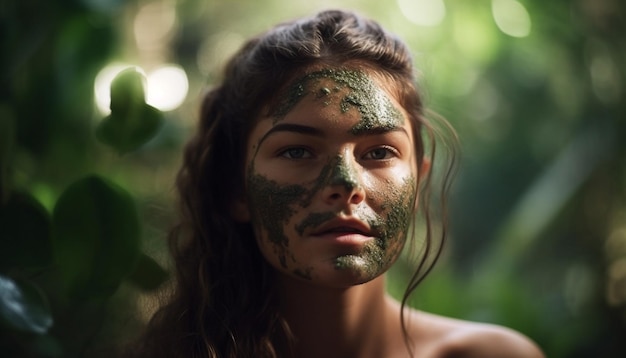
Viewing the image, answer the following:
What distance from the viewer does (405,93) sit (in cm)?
117

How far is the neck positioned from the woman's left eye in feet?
0.71

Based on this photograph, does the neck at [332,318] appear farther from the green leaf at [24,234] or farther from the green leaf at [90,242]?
the green leaf at [24,234]

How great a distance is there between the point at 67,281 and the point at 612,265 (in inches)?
57.2

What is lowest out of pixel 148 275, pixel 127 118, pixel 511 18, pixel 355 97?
pixel 148 275

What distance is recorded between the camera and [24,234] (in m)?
1.16

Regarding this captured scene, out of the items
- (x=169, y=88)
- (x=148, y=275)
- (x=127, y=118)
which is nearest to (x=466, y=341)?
(x=148, y=275)

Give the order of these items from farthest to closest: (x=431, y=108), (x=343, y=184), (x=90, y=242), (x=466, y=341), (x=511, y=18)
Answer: (x=511, y=18), (x=431, y=108), (x=466, y=341), (x=90, y=242), (x=343, y=184)

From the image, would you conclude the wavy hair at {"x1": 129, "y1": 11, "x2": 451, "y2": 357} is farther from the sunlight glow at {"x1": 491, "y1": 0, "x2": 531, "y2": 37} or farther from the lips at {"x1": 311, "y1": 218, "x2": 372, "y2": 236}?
the sunlight glow at {"x1": 491, "y1": 0, "x2": 531, "y2": 37}

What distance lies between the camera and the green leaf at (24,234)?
1138mm

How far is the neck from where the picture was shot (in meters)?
1.16

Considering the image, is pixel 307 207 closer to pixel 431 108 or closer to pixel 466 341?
pixel 466 341

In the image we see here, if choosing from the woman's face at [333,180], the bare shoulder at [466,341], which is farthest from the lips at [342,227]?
the bare shoulder at [466,341]

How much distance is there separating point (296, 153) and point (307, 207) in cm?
9

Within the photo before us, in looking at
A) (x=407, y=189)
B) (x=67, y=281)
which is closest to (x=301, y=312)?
(x=407, y=189)
